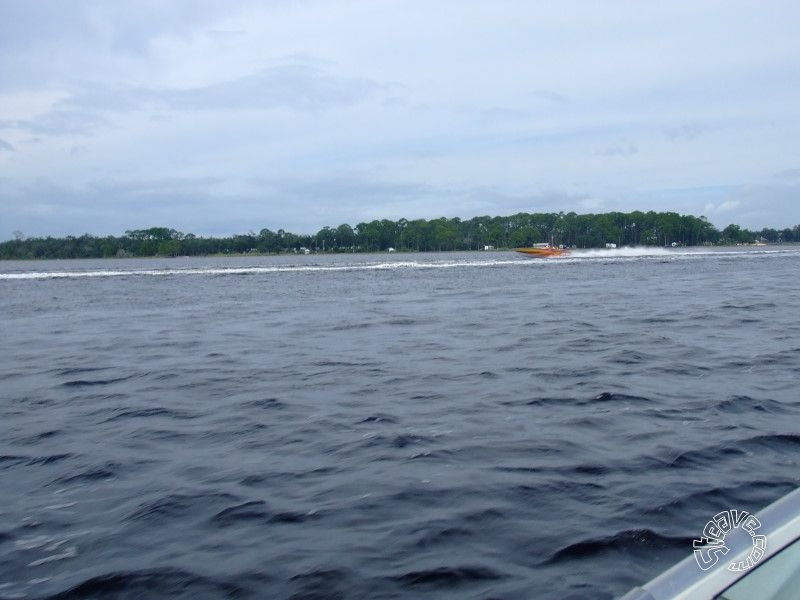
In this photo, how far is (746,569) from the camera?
2.32 m

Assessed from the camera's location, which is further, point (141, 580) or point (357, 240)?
point (357, 240)

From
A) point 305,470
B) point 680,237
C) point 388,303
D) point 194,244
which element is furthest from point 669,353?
point 680,237

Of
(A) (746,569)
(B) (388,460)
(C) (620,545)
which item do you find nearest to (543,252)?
(B) (388,460)

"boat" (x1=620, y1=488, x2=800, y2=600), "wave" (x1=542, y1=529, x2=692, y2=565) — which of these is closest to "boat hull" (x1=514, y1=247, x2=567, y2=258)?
"wave" (x1=542, y1=529, x2=692, y2=565)

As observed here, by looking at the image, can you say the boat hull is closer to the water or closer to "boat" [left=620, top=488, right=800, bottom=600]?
the water

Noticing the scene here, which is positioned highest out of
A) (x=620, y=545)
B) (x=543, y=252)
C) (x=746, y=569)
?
(x=746, y=569)

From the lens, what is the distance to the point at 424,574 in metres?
5.36

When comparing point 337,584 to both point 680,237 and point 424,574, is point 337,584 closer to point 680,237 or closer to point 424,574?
point 424,574

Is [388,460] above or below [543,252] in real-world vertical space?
below

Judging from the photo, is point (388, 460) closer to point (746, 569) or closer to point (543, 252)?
point (746, 569)

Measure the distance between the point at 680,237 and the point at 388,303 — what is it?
163m

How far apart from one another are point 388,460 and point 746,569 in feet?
18.7

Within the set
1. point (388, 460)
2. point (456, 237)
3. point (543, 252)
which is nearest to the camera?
point (388, 460)

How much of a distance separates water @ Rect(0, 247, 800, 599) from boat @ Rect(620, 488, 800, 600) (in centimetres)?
278
